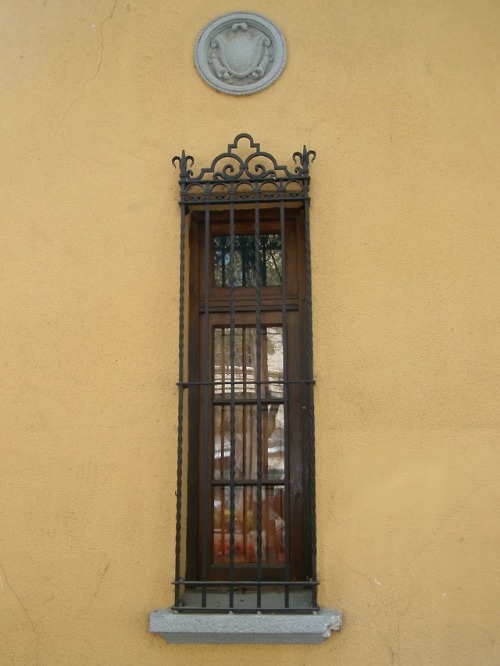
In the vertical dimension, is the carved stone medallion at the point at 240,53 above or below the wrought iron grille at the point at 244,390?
above

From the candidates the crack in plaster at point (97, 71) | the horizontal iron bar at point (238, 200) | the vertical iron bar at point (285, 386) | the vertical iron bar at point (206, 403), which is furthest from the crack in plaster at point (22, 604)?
the crack in plaster at point (97, 71)

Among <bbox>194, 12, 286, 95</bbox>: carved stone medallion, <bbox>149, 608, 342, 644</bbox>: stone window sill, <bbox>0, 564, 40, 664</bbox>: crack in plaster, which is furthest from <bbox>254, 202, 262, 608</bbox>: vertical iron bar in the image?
<bbox>0, 564, 40, 664</bbox>: crack in plaster

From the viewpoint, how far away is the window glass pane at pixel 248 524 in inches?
133

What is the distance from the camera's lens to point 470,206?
11.1 feet

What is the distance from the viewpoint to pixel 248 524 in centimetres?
340

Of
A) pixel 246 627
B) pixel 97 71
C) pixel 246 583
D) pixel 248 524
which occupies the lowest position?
pixel 246 627

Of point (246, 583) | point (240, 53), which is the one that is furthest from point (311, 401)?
point (240, 53)

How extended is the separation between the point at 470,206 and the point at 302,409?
56.7 inches

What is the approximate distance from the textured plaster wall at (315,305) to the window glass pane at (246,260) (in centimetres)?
32

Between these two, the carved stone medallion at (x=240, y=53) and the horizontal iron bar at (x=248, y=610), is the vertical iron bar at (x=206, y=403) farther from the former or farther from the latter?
the carved stone medallion at (x=240, y=53)

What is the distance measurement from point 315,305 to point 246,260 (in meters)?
0.56

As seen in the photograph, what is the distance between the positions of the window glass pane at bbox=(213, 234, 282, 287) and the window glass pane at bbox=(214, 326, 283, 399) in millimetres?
282

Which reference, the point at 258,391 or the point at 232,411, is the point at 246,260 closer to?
the point at 258,391

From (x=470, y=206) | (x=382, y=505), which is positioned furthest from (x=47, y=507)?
(x=470, y=206)
